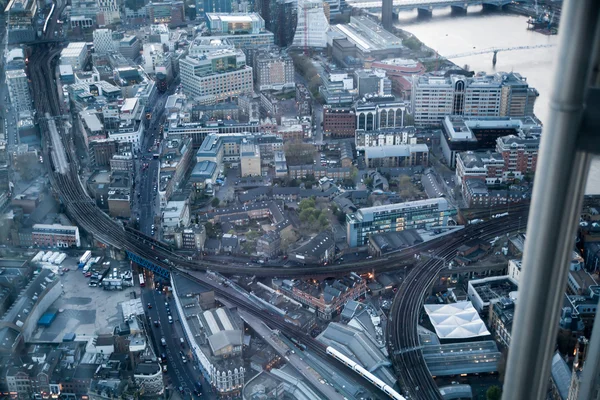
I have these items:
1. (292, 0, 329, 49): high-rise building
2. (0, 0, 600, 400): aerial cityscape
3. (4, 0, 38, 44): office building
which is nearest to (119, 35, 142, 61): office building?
(0, 0, 600, 400): aerial cityscape

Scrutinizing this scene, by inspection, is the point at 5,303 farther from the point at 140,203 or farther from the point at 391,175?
the point at 391,175

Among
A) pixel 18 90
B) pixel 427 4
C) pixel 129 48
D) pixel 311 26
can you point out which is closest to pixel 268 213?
pixel 18 90

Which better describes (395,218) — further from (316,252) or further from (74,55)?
(74,55)

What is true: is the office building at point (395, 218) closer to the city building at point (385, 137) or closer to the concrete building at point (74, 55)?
the city building at point (385, 137)

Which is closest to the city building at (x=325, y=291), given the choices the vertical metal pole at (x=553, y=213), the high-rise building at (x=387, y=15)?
the vertical metal pole at (x=553, y=213)

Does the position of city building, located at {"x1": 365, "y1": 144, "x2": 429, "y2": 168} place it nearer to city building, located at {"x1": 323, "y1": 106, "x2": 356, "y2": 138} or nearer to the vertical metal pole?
city building, located at {"x1": 323, "y1": 106, "x2": 356, "y2": 138}
